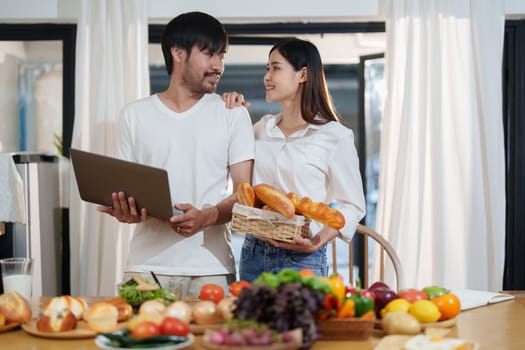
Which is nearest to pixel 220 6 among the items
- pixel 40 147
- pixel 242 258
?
pixel 40 147

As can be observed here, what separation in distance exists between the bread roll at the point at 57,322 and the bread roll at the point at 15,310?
66mm

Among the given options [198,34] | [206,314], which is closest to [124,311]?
[206,314]

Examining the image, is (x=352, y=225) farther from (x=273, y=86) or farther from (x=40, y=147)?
(x=40, y=147)

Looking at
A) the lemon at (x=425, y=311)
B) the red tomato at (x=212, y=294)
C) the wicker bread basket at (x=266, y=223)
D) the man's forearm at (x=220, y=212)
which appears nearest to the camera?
the lemon at (x=425, y=311)

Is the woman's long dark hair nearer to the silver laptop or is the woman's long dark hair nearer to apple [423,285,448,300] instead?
the silver laptop

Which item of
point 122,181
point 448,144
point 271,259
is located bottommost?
point 271,259

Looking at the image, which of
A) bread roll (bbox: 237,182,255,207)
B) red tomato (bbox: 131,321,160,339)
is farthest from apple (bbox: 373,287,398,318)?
red tomato (bbox: 131,321,160,339)

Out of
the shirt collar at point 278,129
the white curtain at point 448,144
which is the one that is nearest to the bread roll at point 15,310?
the shirt collar at point 278,129

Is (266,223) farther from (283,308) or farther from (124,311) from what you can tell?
Answer: (283,308)

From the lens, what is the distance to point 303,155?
2.34 metres

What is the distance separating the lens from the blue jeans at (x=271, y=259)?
7.38 ft

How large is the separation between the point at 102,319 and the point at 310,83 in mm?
1151

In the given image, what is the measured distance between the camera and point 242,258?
2.35m

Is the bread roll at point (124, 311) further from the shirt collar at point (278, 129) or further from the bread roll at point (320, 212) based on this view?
the shirt collar at point (278, 129)
